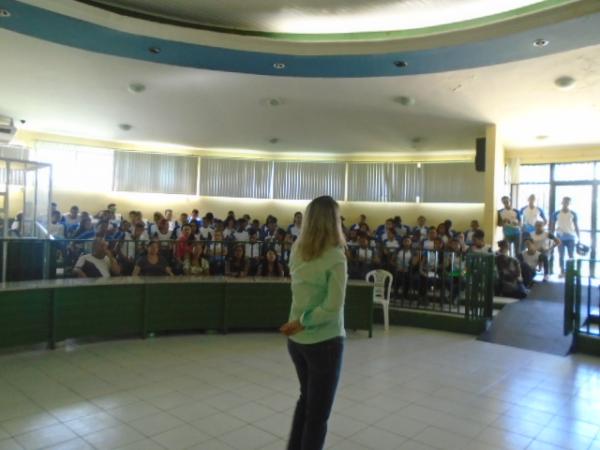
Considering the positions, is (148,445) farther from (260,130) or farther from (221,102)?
(260,130)

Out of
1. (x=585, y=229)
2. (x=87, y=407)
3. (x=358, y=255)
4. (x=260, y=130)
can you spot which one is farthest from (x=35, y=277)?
(x=585, y=229)

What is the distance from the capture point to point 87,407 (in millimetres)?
3408

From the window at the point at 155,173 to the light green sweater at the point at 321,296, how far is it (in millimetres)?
11042

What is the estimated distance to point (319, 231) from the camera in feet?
7.30

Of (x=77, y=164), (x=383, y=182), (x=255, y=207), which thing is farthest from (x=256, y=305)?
(x=77, y=164)

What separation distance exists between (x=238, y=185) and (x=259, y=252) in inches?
252

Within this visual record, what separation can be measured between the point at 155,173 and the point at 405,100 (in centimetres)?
768

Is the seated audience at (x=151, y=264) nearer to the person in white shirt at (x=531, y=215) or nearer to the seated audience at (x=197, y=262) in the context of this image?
the seated audience at (x=197, y=262)

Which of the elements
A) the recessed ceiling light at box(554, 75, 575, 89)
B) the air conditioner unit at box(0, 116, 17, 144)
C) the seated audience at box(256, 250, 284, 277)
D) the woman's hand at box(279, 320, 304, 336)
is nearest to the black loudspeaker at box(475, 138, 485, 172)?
the recessed ceiling light at box(554, 75, 575, 89)

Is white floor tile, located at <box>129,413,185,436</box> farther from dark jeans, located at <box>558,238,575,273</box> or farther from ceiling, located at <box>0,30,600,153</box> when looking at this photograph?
dark jeans, located at <box>558,238,575,273</box>

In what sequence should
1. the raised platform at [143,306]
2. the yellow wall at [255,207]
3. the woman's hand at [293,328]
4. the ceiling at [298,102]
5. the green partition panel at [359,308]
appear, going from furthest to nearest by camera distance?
1. the yellow wall at [255,207]
2. the ceiling at [298,102]
3. the green partition panel at [359,308]
4. the raised platform at [143,306]
5. the woman's hand at [293,328]

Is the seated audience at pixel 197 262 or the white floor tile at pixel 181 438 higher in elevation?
the seated audience at pixel 197 262

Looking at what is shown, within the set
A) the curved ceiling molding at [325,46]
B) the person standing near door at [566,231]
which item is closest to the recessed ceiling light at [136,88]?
the curved ceiling molding at [325,46]

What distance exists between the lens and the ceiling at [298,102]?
6164 millimetres
